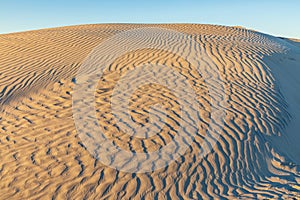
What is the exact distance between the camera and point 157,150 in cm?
680

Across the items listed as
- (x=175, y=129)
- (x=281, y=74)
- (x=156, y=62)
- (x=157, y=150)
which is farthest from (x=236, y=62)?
(x=157, y=150)

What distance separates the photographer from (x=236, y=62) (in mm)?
11594

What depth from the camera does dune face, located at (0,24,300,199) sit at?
5.95 metres

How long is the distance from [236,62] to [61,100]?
639 centimetres

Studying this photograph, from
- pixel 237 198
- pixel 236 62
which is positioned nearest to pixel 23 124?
pixel 237 198

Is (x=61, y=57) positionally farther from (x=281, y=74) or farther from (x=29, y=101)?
(x=281, y=74)

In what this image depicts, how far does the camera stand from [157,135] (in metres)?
7.27

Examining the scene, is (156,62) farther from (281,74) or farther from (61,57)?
(281,74)

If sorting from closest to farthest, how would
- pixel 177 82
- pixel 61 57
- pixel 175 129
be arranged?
pixel 175 129, pixel 177 82, pixel 61 57

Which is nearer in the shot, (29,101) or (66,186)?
(66,186)

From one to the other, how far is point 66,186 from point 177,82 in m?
5.11

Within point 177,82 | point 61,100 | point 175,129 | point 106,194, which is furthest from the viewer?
point 177,82

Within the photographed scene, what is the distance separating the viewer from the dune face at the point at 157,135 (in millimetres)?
5945

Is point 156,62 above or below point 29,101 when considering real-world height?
above
